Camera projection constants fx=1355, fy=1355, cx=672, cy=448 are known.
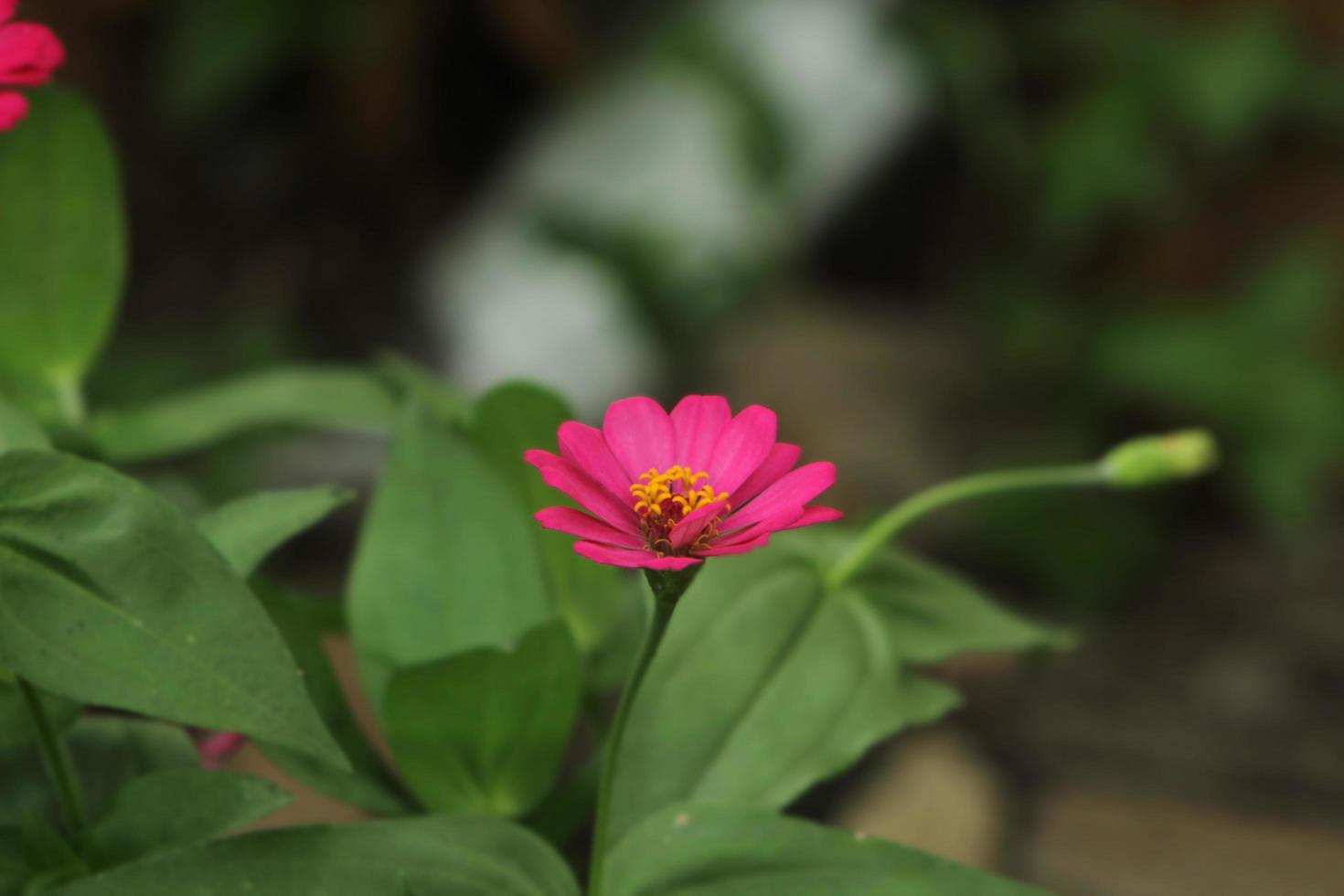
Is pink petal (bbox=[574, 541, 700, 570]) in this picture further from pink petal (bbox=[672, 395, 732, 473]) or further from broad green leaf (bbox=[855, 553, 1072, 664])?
broad green leaf (bbox=[855, 553, 1072, 664])

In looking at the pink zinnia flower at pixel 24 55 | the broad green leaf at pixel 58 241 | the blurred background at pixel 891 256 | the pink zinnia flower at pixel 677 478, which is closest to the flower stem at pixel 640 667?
the pink zinnia flower at pixel 677 478

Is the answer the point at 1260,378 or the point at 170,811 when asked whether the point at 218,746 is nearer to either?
the point at 170,811

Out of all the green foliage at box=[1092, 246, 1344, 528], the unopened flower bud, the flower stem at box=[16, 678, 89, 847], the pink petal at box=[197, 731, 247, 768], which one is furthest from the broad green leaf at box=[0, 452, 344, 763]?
the green foliage at box=[1092, 246, 1344, 528]

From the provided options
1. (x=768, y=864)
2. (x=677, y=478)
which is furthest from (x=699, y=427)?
(x=768, y=864)

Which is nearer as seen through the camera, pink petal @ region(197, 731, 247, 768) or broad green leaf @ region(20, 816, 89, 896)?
broad green leaf @ region(20, 816, 89, 896)

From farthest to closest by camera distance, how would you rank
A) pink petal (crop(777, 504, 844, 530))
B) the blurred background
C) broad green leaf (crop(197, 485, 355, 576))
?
the blurred background
broad green leaf (crop(197, 485, 355, 576))
pink petal (crop(777, 504, 844, 530))

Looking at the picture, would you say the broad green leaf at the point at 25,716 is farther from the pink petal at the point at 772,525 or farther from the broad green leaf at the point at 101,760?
the pink petal at the point at 772,525
